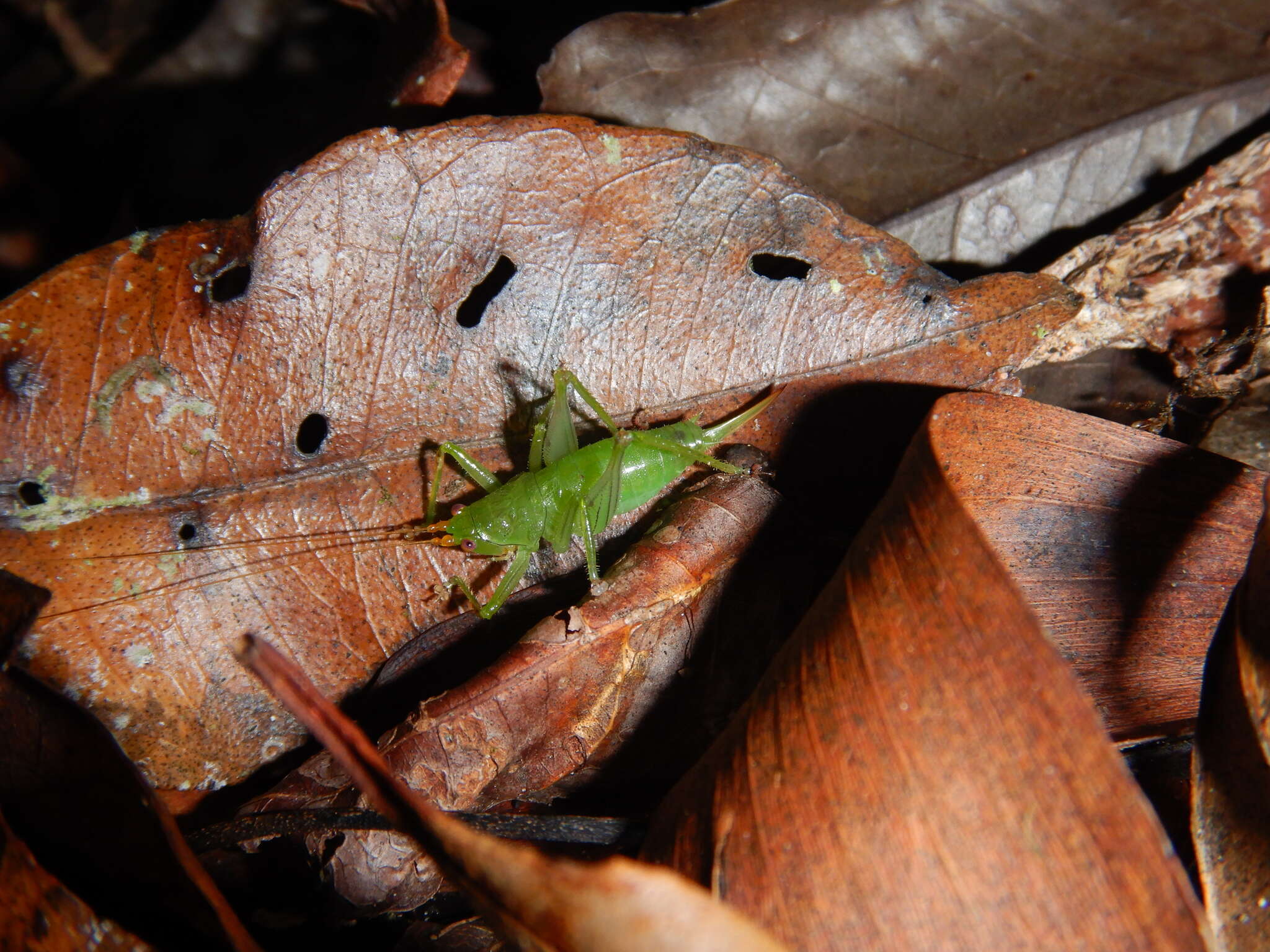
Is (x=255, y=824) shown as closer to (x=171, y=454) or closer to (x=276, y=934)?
(x=276, y=934)

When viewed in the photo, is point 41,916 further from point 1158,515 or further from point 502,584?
point 1158,515

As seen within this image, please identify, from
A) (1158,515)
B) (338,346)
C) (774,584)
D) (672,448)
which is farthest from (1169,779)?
(338,346)

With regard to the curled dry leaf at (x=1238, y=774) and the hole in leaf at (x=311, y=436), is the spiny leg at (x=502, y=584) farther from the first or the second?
the curled dry leaf at (x=1238, y=774)

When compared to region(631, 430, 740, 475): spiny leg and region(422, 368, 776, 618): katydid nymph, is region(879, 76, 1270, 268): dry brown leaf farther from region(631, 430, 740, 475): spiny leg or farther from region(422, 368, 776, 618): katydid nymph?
region(631, 430, 740, 475): spiny leg

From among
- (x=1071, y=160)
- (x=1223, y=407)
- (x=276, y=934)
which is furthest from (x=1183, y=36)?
(x=276, y=934)

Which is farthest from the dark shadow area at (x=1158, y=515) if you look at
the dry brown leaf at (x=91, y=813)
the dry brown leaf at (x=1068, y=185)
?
the dry brown leaf at (x=91, y=813)
